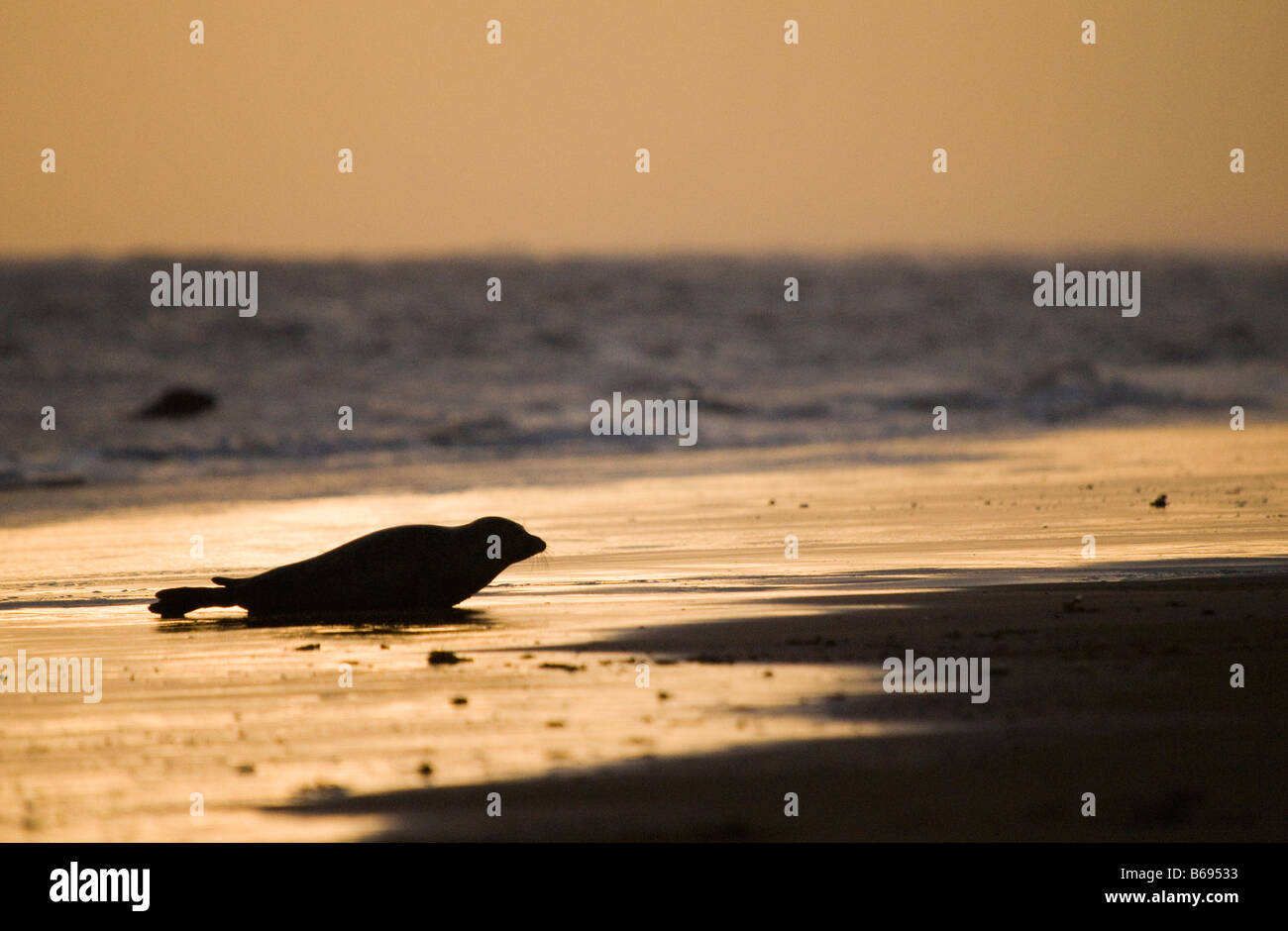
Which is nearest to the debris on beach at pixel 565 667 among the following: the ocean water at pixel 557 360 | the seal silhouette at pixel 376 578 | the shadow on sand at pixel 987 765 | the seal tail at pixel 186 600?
the shadow on sand at pixel 987 765

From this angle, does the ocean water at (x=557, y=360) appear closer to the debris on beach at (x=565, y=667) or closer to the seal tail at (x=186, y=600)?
the seal tail at (x=186, y=600)

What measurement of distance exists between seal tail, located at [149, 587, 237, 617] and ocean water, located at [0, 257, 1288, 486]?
9.31 m

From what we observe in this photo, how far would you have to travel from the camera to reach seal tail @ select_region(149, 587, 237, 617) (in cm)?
843

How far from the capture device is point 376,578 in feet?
28.4

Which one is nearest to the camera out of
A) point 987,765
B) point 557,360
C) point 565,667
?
point 987,765

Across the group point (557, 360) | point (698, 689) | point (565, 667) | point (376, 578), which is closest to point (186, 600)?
point (376, 578)

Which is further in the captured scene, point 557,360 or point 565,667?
point 557,360

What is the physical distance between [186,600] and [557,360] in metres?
28.6

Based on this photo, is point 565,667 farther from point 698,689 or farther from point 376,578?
point 376,578

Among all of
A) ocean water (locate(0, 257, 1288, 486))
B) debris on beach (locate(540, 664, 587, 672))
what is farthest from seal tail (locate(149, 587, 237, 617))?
ocean water (locate(0, 257, 1288, 486))

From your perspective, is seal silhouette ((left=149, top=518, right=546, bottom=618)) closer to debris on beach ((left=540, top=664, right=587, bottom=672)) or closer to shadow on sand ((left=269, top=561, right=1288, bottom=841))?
shadow on sand ((left=269, top=561, right=1288, bottom=841))

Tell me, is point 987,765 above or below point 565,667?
below

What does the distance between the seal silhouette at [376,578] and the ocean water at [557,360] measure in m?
9.41
